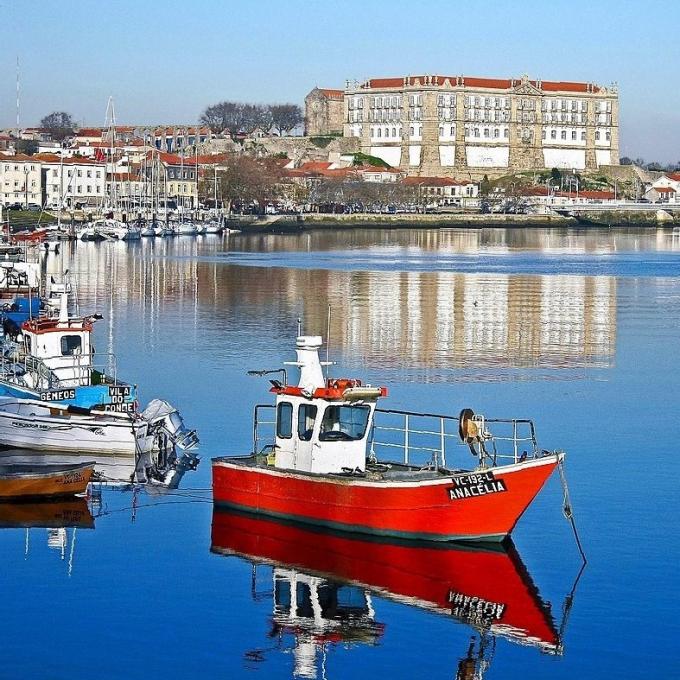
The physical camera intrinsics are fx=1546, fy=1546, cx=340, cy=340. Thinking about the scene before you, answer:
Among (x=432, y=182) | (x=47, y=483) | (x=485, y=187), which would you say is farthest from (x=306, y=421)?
(x=485, y=187)

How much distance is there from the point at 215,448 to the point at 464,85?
114325 mm

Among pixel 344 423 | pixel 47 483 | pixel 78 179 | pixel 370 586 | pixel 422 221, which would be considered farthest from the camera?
pixel 422 221

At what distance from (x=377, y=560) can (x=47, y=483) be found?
411cm

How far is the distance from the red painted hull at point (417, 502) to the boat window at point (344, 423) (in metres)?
0.53

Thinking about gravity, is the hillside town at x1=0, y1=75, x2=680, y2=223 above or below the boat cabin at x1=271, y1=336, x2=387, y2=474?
above

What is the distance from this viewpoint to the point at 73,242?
8719cm

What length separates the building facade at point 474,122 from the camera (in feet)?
430

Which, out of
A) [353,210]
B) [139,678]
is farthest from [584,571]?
[353,210]

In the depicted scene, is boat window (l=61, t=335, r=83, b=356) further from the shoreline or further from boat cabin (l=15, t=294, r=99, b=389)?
the shoreline

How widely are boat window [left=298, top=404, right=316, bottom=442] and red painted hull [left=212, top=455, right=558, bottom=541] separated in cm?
43

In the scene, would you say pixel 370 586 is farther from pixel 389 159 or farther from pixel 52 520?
pixel 389 159

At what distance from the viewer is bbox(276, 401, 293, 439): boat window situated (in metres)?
16.0

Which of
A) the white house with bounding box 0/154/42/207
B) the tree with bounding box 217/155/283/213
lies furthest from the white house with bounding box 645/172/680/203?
the white house with bounding box 0/154/42/207

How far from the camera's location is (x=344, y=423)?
51.8 ft
